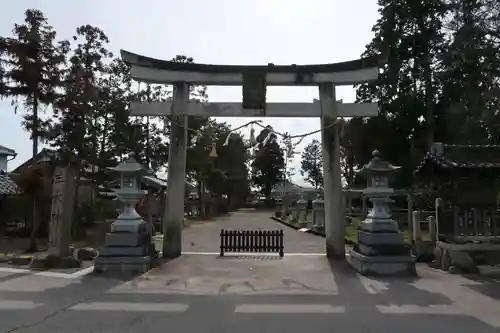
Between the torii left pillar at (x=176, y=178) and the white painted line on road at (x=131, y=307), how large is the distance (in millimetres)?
6831

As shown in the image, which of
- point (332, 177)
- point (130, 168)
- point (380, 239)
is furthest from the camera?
point (332, 177)

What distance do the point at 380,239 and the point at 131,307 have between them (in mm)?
6914

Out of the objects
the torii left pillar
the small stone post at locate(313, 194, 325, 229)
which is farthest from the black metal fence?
the small stone post at locate(313, 194, 325, 229)

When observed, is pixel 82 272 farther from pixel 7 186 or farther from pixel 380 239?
pixel 7 186

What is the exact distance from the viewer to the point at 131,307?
8.71 metres

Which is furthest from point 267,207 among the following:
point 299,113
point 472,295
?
point 472,295

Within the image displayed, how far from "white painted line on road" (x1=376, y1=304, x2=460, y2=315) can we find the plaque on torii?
7881mm

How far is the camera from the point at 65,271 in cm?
1320

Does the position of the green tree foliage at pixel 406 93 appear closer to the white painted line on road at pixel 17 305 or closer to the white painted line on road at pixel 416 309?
the white painted line on road at pixel 416 309

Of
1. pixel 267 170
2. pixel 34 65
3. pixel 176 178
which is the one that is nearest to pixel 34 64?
pixel 34 65

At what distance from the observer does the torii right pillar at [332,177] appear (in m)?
15.6

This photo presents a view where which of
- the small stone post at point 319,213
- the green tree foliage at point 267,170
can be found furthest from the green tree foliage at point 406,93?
the green tree foliage at point 267,170

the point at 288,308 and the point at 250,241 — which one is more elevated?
the point at 250,241

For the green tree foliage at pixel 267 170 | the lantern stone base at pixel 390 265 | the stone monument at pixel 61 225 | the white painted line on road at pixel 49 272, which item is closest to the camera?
the white painted line on road at pixel 49 272
